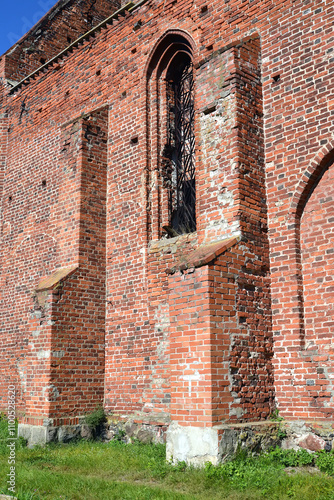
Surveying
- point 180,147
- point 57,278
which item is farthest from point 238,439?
point 180,147

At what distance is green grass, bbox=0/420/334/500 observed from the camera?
200 inches

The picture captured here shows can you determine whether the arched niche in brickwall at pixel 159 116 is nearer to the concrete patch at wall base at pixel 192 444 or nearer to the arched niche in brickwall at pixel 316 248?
the arched niche in brickwall at pixel 316 248

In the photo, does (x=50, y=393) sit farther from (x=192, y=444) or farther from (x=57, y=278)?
(x=192, y=444)

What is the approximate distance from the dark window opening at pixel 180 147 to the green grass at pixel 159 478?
12.7 ft

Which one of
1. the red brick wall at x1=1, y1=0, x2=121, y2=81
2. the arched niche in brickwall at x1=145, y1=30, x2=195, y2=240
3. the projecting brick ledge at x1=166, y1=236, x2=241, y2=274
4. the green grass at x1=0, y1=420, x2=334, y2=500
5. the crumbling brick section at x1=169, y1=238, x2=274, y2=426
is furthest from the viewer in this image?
the red brick wall at x1=1, y1=0, x2=121, y2=81

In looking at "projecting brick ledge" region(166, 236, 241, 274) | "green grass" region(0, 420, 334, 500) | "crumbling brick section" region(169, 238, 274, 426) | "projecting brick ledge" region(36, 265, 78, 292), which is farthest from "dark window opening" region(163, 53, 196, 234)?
"green grass" region(0, 420, 334, 500)

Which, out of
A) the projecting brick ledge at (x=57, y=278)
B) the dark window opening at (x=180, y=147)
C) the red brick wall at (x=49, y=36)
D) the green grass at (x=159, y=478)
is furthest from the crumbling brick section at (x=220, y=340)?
the red brick wall at (x=49, y=36)

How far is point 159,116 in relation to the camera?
30.9ft

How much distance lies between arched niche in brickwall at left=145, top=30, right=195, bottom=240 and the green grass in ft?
12.3

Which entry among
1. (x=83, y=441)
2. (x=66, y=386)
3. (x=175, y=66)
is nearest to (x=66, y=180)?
(x=175, y=66)

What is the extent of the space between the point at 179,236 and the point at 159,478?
3757mm

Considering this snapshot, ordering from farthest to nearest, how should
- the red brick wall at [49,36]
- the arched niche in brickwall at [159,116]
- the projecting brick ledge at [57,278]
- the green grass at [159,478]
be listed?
the red brick wall at [49,36]
the arched niche in brickwall at [159,116]
the projecting brick ledge at [57,278]
the green grass at [159,478]

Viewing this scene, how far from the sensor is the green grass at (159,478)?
16.7ft

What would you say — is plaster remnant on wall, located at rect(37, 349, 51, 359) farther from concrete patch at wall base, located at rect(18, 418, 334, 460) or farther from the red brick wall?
the red brick wall
